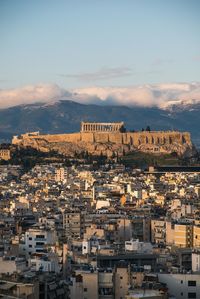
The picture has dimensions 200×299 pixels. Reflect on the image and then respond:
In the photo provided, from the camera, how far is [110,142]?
10069 centimetres

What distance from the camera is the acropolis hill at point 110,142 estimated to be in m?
95.9

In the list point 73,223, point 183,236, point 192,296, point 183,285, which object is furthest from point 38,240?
point 192,296

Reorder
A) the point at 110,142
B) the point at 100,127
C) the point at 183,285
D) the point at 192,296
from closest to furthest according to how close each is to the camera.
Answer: the point at 192,296 < the point at 183,285 < the point at 110,142 < the point at 100,127

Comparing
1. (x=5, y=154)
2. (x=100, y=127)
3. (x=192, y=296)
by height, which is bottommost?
(x=192, y=296)

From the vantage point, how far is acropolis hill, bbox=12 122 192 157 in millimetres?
95938

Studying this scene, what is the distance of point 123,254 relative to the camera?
27453mm

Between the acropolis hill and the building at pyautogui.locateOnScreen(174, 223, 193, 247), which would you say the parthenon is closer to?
the acropolis hill

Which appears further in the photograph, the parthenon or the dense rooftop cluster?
the parthenon

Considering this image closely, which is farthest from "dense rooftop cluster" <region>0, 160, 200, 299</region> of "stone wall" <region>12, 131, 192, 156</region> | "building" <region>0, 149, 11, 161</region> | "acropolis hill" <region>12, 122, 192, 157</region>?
"stone wall" <region>12, 131, 192, 156</region>

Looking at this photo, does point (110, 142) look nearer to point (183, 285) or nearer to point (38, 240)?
point (38, 240)

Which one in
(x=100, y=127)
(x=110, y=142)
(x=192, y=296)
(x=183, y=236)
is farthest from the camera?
(x=100, y=127)

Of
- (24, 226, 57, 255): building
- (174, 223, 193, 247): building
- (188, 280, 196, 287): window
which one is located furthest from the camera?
(174, 223, 193, 247): building

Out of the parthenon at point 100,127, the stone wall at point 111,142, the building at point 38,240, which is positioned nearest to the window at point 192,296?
the building at point 38,240

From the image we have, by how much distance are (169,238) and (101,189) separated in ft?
70.2
